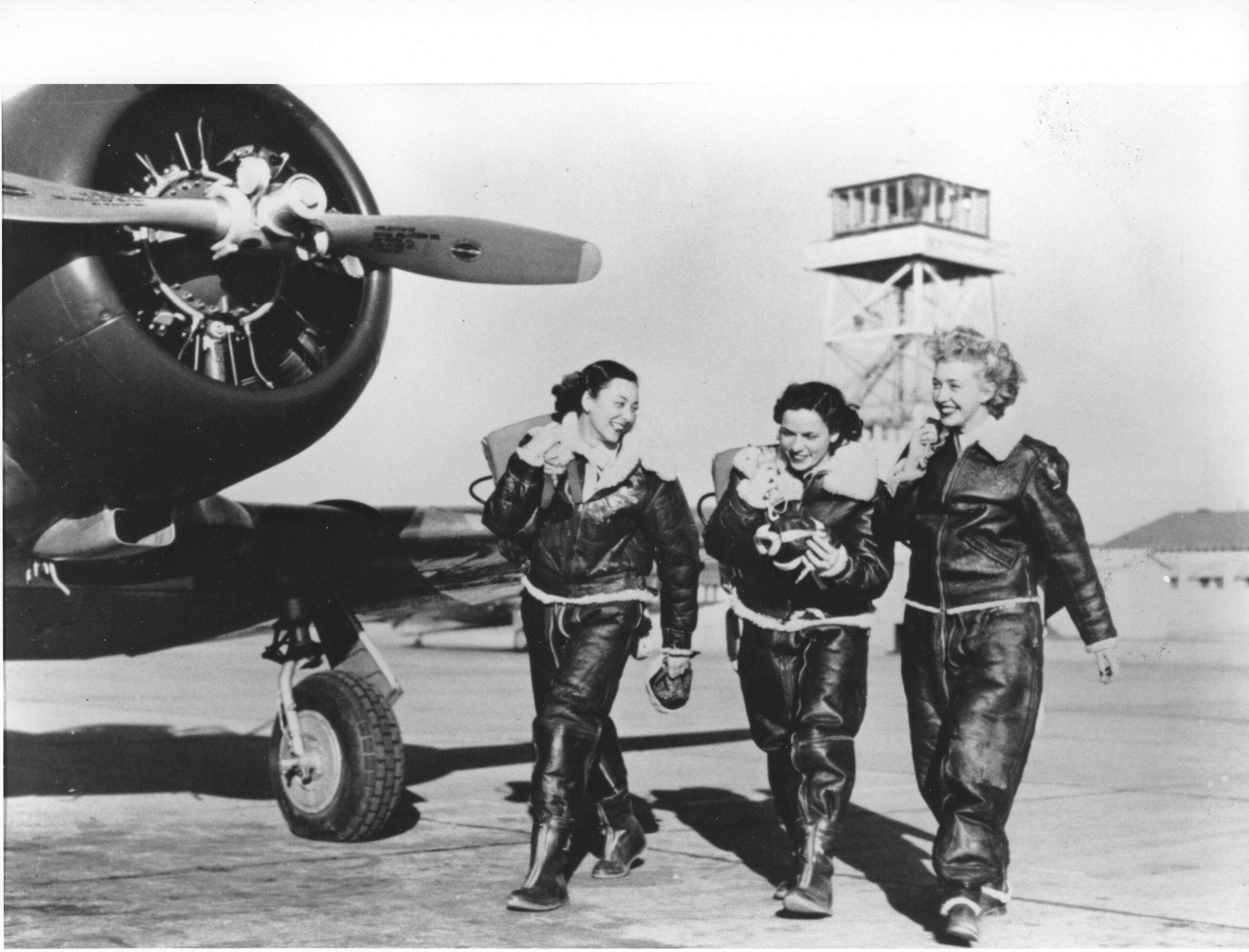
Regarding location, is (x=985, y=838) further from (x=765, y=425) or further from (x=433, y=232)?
(x=433, y=232)

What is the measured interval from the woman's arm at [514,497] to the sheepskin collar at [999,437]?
4.62 feet

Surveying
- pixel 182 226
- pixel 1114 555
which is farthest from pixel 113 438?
pixel 1114 555

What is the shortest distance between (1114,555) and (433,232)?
302 cm

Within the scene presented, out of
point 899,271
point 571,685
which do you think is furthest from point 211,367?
point 899,271

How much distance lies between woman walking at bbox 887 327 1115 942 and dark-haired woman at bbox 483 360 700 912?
808 mm

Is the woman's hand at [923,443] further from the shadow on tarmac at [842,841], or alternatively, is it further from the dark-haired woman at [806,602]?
the shadow on tarmac at [842,841]

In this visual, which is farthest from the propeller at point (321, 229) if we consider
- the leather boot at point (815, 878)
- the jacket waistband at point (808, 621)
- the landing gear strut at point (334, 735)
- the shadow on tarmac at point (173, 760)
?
the leather boot at point (815, 878)

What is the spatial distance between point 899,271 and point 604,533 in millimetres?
5744

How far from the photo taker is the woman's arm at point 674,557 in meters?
4.80

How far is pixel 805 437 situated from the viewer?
4.59 m

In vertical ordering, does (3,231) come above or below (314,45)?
below

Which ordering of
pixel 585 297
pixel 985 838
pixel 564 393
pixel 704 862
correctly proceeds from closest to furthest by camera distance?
pixel 985 838
pixel 564 393
pixel 704 862
pixel 585 297

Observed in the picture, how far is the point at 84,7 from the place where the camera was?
5.68m

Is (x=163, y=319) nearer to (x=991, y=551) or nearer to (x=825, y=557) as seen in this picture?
(x=825, y=557)
